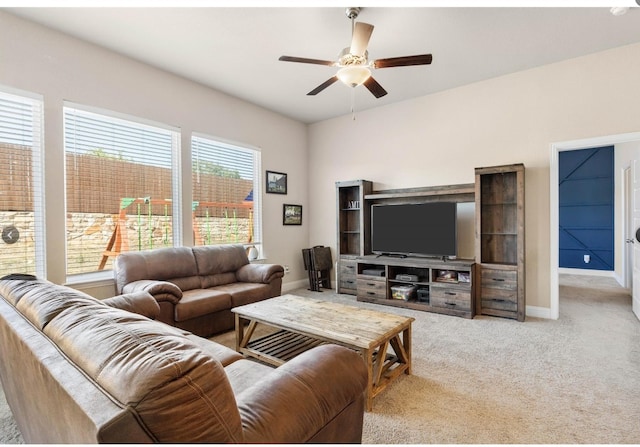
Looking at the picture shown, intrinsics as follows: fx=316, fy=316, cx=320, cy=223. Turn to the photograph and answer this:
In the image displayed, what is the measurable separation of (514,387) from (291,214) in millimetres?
3997

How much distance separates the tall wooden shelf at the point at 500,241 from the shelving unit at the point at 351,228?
5.25 feet

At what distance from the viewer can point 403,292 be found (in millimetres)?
4238

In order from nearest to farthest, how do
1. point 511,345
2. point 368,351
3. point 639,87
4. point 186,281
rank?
point 368,351 < point 511,345 < point 639,87 < point 186,281

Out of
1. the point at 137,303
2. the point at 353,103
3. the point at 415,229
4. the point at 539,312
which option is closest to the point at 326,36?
the point at 353,103

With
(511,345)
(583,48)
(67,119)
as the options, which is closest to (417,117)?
(583,48)

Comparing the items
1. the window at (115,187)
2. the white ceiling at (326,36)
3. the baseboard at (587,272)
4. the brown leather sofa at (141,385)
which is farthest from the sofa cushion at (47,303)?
the baseboard at (587,272)

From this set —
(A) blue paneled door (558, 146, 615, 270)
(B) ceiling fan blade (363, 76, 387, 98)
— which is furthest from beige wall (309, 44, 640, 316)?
(A) blue paneled door (558, 146, 615, 270)

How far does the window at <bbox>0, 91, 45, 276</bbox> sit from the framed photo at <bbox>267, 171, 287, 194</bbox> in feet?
9.27

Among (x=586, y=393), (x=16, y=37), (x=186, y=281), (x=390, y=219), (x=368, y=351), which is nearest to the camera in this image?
(x=368, y=351)

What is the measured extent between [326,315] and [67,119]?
3.11 metres

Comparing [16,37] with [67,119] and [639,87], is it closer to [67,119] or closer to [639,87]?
[67,119]

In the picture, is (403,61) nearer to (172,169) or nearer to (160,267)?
(172,169)

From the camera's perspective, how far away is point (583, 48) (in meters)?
3.28

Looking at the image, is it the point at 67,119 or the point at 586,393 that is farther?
the point at 67,119
